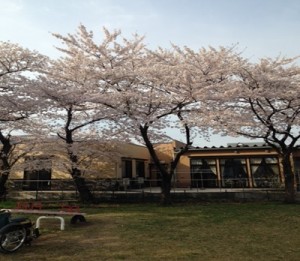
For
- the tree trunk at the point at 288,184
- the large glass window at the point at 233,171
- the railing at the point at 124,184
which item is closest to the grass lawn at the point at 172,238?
the tree trunk at the point at 288,184

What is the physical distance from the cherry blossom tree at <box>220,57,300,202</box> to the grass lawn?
562 cm

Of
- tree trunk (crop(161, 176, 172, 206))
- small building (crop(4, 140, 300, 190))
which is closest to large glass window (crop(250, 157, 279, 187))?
small building (crop(4, 140, 300, 190))

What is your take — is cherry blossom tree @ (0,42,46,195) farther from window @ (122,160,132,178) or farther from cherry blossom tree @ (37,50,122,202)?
window @ (122,160,132,178)

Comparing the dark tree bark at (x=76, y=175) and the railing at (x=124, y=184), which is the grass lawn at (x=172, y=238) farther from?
the railing at (x=124, y=184)

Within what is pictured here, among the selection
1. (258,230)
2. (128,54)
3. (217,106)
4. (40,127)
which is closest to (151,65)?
(128,54)

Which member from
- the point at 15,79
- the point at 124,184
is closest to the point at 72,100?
the point at 15,79

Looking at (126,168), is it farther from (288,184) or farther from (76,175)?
(288,184)

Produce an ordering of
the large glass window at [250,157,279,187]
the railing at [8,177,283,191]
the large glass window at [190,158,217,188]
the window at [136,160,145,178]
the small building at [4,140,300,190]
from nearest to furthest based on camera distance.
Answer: the railing at [8,177,283,191], the small building at [4,140,300,190], the large glass window at [250,157,279,187], the large glass window at [190,158,217,188], the window at [136,160,145,178]

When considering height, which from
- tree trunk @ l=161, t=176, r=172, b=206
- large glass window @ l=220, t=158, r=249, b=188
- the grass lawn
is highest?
large glass window @ l=220, t=158, r=249, b=188

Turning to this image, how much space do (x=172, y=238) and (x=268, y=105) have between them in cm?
1144

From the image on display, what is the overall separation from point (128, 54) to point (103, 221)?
908 centimetres

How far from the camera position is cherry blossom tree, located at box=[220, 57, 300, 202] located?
49.1 ft

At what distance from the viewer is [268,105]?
16516 millimetres

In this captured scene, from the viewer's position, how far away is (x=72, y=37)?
1522 centimetres
